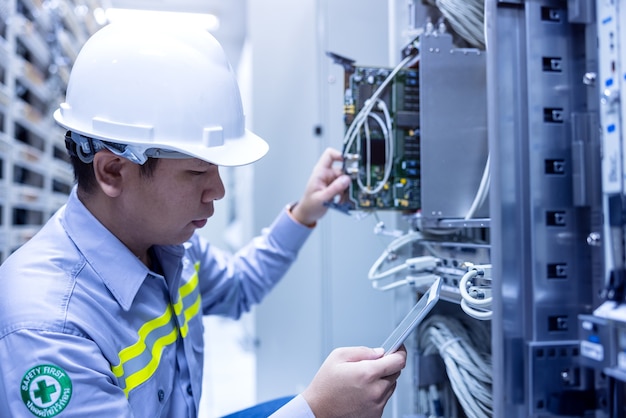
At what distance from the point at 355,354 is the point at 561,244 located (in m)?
0.38

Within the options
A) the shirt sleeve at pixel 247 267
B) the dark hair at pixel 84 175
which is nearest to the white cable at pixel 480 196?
the shirt sleeve at pixel 247 267

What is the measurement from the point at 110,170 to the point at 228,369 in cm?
292

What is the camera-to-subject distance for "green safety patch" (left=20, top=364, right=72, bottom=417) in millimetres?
810

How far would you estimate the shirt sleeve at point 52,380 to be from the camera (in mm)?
813

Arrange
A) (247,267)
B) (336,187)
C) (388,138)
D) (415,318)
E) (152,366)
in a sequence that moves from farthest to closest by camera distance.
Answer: (247,267) < (336,187) < (388,138) < (152,366) < (415,318)

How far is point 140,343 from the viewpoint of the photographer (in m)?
1.00

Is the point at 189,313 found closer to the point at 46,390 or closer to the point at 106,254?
the point at 106,254

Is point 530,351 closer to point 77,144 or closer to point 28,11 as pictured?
point 77,144

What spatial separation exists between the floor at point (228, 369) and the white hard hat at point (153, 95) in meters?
1.55

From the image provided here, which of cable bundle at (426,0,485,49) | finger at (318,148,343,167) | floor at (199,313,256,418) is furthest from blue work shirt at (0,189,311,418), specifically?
floor at (199,313,256,418)

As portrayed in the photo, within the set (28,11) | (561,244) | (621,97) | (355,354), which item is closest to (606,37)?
(621,97)

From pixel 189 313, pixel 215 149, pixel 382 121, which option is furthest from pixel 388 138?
pixel 189 313

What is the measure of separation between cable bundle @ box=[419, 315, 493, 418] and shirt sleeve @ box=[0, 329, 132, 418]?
25.6 inches

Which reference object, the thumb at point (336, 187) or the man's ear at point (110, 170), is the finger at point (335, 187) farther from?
the man's ear at point (110, 170)
